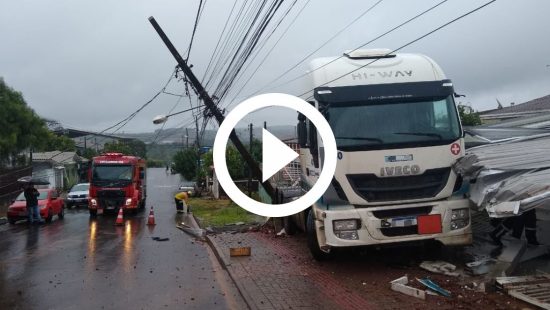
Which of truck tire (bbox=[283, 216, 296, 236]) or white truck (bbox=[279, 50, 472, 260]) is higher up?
white truck (bbox=[279, 50, 472, 260])

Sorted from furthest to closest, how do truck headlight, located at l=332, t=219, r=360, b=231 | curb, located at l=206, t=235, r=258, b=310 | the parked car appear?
the parked car < truck headlight, located at l=332, t=219, r=360, b=231 < curb, located at l=206, t=235, r=258, b=310

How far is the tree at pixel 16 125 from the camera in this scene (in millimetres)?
29625

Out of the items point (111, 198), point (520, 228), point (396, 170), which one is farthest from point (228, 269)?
point (111, 198)

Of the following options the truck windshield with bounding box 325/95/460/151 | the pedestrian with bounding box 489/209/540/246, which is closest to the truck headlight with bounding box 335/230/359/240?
the truck windshield with bounding box 325/95/460/151

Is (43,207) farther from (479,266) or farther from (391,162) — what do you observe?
(479,266)

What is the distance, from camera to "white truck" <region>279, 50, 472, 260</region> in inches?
338

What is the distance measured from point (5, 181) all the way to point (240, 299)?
1175 inches

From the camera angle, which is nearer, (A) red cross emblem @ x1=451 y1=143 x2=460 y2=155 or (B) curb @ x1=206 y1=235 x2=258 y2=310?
(B) curb @ x1=206 y1=235 x2=258 y2=310

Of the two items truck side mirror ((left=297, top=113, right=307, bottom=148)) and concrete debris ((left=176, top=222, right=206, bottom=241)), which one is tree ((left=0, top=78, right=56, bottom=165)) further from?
truck side mirror ((left=297, top=113, right=307, bottom=148))

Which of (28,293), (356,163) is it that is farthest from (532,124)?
(28,293)

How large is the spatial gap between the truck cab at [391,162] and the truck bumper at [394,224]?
0.02m

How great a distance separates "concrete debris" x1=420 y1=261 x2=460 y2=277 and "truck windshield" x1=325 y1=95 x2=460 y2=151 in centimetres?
193

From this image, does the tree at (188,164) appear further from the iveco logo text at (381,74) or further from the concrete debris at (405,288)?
the concrete debris at (405,288)

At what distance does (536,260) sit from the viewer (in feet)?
26.1
